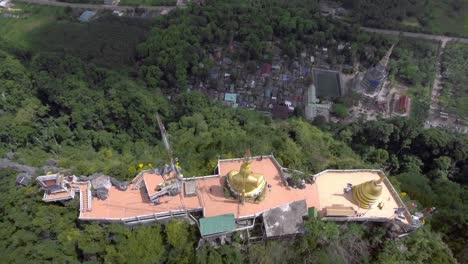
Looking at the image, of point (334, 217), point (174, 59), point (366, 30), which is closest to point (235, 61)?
→ point (174, 59)

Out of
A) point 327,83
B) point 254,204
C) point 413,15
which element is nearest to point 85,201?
point 254,204

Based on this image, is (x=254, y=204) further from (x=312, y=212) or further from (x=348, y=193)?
(x=348, y=193)

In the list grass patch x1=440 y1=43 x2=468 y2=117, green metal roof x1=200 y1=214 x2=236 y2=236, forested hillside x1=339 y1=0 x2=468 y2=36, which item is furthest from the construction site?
forested hillside x1=339 y1=0 x2=468 y2=36

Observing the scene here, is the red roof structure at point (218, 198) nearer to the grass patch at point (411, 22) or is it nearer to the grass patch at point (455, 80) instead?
the grass patch at point (455, 80)

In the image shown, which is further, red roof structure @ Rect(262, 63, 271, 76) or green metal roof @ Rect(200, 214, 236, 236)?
red roof structure @ Rect(262, 63, 271, 76)

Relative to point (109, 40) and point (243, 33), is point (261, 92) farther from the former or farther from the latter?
point (109, 40)

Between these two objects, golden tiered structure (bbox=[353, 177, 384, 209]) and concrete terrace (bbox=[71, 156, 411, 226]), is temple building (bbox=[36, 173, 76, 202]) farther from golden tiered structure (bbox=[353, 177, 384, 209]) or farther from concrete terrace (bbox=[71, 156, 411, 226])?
golden tiered structure (bbox=[353, 177, 384, 209])
